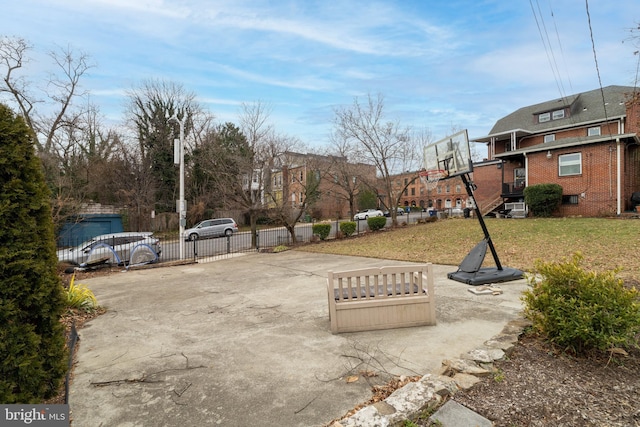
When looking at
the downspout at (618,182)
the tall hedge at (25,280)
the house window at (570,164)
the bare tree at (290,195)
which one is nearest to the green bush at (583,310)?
the tall hedge at (25,280)

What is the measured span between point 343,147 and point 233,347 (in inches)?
745

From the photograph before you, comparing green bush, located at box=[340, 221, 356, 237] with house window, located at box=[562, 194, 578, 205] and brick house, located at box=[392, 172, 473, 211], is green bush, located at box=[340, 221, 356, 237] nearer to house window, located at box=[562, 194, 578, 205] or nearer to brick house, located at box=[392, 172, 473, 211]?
house window, located at box=[562, 194, 578, 205]

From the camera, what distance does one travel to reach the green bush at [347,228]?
728 inches

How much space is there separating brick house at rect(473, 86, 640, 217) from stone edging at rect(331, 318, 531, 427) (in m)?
14.6

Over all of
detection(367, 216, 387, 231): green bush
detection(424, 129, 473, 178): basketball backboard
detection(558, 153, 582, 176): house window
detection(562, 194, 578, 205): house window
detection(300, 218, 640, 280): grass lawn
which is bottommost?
detection(300, 218, 640, 280): grass lawn

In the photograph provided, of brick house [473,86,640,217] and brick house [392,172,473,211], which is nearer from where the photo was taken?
brick house [473,86,640,217]

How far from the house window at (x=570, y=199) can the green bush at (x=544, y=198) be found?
18.3 inches

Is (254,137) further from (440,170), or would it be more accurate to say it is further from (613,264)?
(613,264)

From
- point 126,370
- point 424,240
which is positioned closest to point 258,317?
point 126,370

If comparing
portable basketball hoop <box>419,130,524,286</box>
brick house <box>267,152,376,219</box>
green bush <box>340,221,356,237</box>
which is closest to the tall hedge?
portable basketball hoop <box>419,130,524,286</box>

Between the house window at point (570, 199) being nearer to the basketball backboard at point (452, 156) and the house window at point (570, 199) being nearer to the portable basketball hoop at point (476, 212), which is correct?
the portable basketball hoop at point (476, 212)

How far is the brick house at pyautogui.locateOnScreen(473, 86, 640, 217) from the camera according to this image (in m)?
18.3

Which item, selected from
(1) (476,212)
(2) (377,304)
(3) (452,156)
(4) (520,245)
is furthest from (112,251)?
(4) (520,245)

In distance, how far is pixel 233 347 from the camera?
3844 mm
